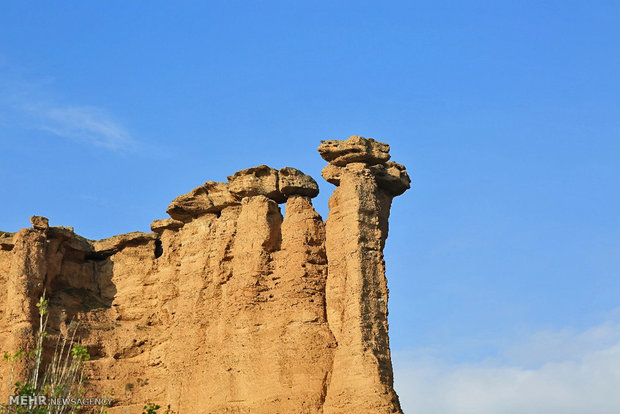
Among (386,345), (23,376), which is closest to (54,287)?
(23,376)

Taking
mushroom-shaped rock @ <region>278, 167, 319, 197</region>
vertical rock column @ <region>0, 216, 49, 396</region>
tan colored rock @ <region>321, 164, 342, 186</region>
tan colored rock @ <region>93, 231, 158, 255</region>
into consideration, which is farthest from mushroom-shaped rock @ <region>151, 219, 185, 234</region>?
tan colored rock @ <region>321, 164, 342, 186</region>

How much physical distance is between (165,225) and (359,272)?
10.1 m

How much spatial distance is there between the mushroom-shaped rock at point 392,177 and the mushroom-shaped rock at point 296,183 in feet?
8.46

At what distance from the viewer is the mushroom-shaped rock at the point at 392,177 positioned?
38969 millimetres

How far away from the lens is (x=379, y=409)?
33.8 m

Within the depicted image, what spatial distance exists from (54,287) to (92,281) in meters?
1.67

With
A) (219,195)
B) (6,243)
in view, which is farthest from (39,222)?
(219,195)

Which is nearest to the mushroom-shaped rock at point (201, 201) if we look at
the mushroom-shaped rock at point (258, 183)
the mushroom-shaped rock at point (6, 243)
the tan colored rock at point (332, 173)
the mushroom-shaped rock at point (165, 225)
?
the mushroom-shaped rock at point (165, 225)

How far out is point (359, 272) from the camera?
120 ft

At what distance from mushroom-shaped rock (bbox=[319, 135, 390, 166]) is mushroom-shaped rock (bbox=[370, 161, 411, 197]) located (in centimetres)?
32

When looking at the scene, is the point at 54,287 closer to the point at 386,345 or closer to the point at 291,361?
the point at 291,361

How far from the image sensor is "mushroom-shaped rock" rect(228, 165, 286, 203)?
1597 inches

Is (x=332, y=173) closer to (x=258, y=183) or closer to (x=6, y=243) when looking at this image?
(x=258, y=183)

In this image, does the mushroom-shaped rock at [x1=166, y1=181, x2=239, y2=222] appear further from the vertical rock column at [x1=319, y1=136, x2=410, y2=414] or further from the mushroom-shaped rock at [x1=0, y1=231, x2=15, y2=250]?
the mushroom-shaped rock at [x1=0, y1=231, x2=15, y2=250]
